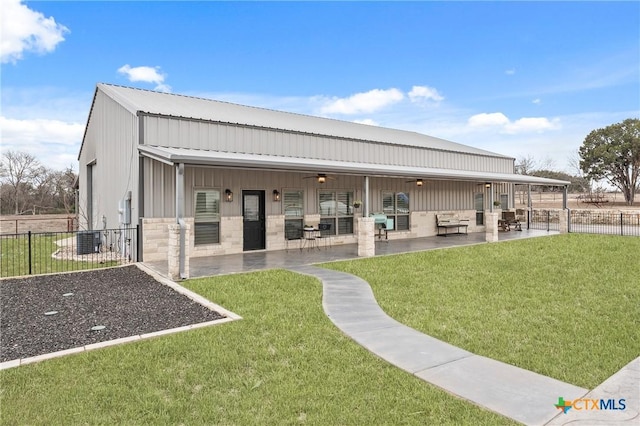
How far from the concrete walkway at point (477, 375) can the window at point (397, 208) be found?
1092cm

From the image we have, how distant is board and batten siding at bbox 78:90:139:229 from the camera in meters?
11.1

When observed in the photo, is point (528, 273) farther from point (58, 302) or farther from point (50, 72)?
point (50, 72)

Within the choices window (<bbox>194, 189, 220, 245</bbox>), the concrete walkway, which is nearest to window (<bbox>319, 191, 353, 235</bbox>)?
window (<bbox>194, 189, 220, 245</bbox>)

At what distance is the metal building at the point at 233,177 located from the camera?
10.5m

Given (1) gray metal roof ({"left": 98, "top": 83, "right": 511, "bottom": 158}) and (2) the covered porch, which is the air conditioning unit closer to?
(2) the covered porch

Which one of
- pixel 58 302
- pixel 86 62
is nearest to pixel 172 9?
pixel 86 62

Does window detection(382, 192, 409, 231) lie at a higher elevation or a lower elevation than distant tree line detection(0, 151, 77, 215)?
lower

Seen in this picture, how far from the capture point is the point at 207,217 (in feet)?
37.9

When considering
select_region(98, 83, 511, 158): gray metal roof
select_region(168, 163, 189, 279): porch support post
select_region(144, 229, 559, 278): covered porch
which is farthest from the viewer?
select_region(98, 83, 511, 158): gray metal roof

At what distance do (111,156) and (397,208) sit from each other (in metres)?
11.8

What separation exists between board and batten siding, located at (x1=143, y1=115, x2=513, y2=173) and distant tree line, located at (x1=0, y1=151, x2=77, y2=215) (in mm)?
29671

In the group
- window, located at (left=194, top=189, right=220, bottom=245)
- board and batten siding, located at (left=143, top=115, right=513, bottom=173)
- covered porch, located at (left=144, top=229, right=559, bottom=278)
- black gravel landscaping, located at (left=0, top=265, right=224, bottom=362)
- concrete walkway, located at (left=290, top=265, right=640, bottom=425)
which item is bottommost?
concrete walkway, located at (left=290, top=265, right=640, bottom=425)

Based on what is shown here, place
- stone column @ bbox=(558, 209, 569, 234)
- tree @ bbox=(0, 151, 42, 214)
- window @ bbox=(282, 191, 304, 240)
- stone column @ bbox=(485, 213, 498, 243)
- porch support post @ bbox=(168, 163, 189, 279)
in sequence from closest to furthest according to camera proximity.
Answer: porch support post @ bbox=(168, 163, 189, 279)
window @ bbox=(282, 191, 304, 240)
stone column @ bbox=(485, 213, 498, 243)
stone column @ bbox=(558, 209, 569, 234)
tree @ bbox=(0, 151, 42, 214)

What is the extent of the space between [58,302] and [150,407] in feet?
15.1
